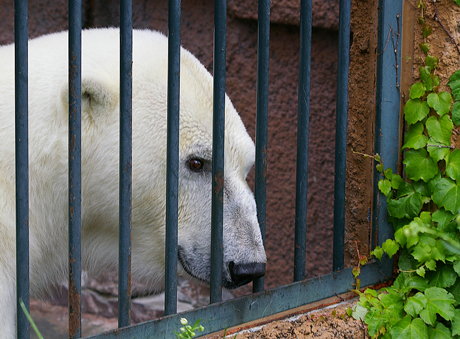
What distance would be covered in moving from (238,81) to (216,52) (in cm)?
198

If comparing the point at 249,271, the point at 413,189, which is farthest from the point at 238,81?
the point at 249,271

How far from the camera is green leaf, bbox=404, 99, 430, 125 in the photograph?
69.7 inches

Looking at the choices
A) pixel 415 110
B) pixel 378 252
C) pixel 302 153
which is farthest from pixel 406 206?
pixel 302 153

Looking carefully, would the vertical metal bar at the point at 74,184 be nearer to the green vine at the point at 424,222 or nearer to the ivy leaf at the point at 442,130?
the green vine at the point at 424,222

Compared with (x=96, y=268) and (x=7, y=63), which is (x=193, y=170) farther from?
(x=7, y=63)

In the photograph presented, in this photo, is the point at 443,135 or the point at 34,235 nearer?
the point at 34,235

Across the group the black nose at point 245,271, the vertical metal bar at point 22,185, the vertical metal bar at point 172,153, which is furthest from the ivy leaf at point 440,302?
the vertical metal bar at point 22,185

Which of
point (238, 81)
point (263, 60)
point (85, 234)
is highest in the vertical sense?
point (238, 81)

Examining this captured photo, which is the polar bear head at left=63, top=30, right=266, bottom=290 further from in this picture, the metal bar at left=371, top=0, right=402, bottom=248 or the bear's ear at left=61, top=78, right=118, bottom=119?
the metal bar at left=371, top=0, right=402, bottom=248

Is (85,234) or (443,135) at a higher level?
(443,135)

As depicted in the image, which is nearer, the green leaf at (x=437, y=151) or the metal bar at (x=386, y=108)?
the green leaf at (x=437, y=151)

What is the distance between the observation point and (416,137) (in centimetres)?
177

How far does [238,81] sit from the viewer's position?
339cm

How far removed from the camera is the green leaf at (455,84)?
1.73 meters
